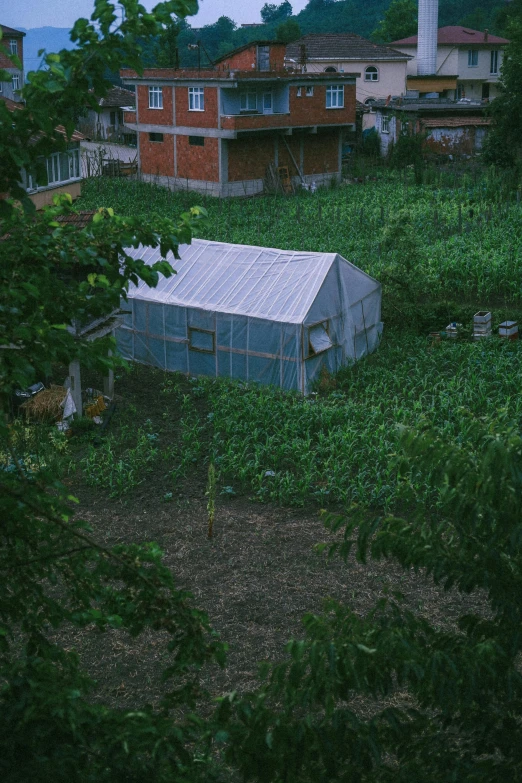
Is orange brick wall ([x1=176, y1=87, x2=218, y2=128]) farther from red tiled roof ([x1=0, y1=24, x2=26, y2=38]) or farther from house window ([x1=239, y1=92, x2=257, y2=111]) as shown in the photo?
A: red tiled roof ([x1=0, y1=24, x2=26, y2=38])

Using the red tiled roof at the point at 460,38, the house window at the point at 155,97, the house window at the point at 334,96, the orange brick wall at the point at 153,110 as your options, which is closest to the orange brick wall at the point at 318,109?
the house window at the point at 334,96

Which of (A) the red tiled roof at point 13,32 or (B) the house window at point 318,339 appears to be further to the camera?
(A) the red tiled roof at point 13,32

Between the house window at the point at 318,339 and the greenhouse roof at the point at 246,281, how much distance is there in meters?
0.50

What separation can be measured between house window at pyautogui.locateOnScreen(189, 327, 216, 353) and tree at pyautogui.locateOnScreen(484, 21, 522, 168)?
19895 mm

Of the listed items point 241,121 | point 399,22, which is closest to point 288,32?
point 399,22

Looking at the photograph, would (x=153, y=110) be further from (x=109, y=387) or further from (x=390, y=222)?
(x=109, y=387)

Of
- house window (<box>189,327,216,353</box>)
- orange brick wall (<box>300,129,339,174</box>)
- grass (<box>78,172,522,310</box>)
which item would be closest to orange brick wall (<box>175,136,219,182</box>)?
grass (<box>78,172,522,310</box>)

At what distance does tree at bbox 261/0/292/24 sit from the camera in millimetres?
108562

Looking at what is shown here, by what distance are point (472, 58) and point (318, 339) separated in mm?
55274

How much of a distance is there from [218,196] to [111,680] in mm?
28898

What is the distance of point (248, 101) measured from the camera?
36469mm

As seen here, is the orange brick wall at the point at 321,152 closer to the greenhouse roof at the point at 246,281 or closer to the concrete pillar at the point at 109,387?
the greenhouse roof at the point at 246,281

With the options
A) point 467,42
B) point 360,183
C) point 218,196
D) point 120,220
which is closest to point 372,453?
point 120,220

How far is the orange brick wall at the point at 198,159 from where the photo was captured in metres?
35.8
